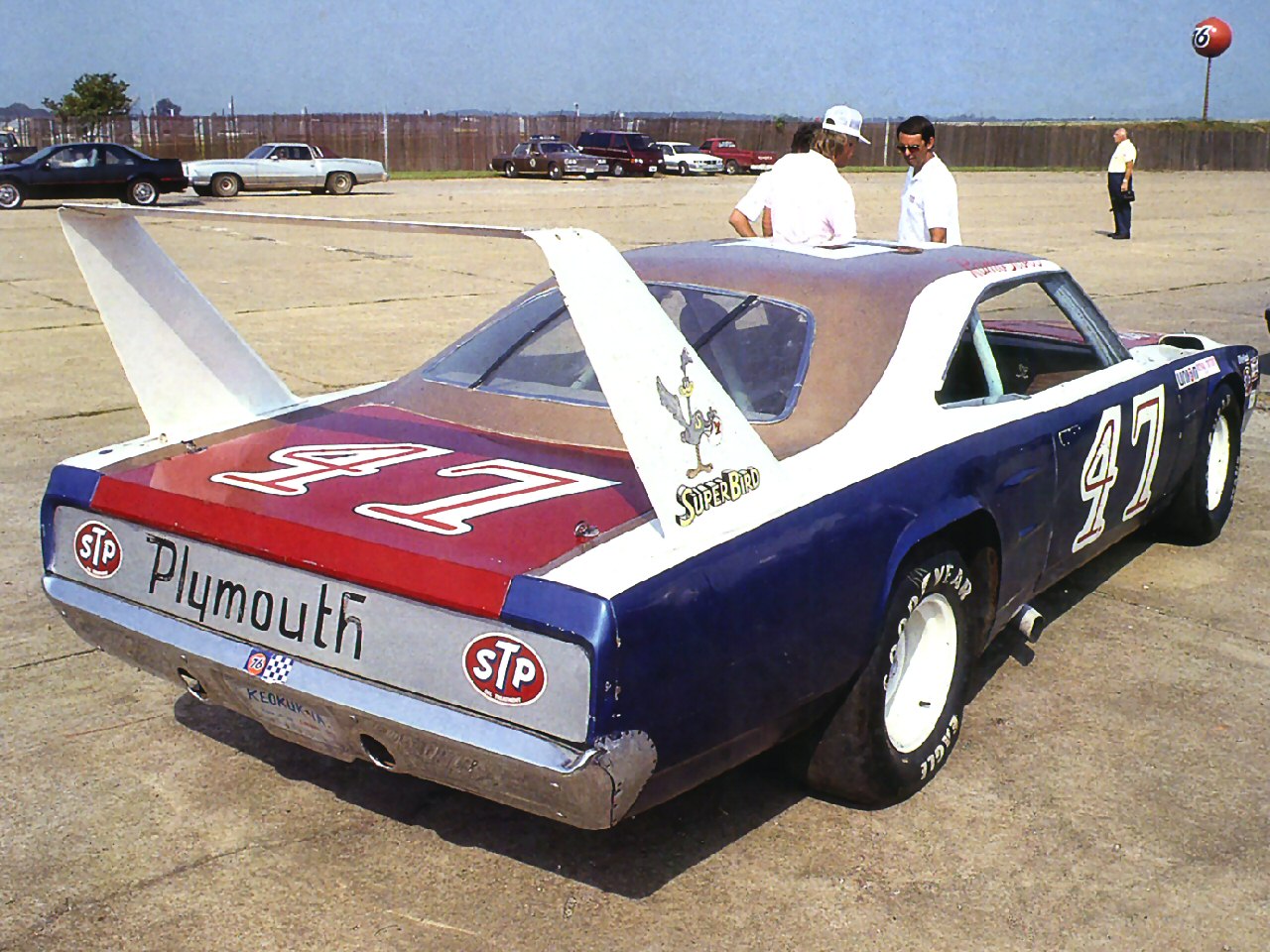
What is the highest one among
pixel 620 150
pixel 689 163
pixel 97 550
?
pixel 620 150

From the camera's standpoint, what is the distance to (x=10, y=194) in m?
24.6

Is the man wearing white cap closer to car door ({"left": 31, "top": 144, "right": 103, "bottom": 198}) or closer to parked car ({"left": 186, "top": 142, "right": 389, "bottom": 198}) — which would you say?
car door ({"left": 31, "top": 144, "right": 103, "bottom": 198})

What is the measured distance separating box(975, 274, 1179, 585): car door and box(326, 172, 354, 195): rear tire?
26772 mm

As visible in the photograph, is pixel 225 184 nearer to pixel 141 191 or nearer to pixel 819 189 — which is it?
pixel 141 191

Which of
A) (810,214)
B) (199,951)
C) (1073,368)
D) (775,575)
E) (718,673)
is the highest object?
(810,214)

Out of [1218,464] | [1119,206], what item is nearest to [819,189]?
[1218,464]

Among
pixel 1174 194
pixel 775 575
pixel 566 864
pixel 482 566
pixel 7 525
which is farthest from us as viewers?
pixel 1174 194

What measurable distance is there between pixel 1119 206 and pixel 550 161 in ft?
66.6

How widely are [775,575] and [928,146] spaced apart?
Answer: 4833 mm

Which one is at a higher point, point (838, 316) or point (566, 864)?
point (838, 316)

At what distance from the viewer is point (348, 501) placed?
3.10 metres

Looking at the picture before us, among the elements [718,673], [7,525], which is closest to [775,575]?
[718,673]

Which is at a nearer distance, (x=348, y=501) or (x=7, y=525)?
(x=348, y=501)

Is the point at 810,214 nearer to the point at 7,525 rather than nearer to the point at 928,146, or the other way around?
the point at 928,146
